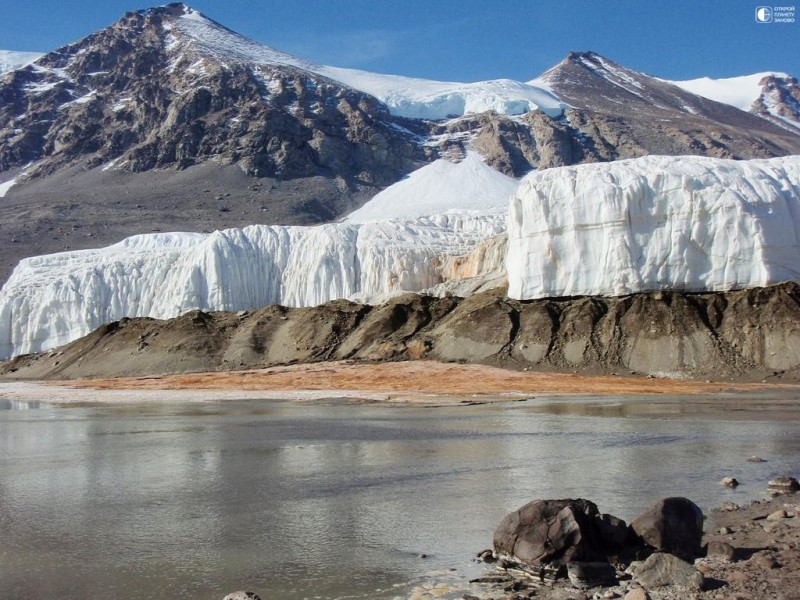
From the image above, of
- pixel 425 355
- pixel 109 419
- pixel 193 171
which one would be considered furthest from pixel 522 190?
pixel 193 171

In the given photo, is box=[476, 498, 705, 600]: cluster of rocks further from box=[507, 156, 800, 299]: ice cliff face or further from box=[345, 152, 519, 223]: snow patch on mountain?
box=[345, 152, 519, 223]: snow patch on mountain

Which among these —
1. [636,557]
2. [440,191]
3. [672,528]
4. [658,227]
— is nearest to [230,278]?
[658,227]

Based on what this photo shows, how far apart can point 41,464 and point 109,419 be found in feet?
41.0

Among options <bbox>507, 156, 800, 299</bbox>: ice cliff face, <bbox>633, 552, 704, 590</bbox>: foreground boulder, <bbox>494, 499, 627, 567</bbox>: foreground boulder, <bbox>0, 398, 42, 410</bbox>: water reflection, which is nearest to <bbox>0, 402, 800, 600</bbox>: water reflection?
<bbox>494, 499, 627, 567</bbox>: foreground boulder

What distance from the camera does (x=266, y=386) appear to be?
48.2m

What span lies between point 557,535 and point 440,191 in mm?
145736

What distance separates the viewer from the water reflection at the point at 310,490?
917cm

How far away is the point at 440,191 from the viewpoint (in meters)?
153

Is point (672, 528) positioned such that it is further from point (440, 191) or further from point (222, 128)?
point (222, 128)

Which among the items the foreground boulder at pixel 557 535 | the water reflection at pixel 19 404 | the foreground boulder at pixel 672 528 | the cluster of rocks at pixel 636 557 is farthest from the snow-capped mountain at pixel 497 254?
the foreground boulder at pixel 557 535

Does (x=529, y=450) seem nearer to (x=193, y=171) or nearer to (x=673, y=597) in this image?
(x=673, y=597)

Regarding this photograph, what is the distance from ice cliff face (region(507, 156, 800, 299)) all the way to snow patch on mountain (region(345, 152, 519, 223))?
7623cm

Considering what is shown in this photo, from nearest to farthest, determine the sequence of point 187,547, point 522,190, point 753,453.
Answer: point 187,547, point 753,453, point 522,190

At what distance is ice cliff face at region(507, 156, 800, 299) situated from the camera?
4994 centimetres
